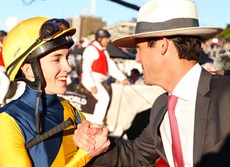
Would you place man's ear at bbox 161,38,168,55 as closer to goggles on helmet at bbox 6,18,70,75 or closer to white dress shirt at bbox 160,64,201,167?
white dress shirt at bbox 160,64,201,167

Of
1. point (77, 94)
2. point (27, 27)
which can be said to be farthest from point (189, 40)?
point (77, 94)

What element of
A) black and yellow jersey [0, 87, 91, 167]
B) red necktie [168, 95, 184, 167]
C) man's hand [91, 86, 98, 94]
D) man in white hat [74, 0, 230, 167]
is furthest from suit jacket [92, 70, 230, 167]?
man's hand [91, 86, 98, 94]

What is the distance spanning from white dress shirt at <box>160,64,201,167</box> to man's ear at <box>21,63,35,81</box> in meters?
0.88

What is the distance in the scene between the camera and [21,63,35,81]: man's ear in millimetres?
2519

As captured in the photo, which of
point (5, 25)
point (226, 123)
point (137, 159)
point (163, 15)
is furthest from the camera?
point (5, 25)

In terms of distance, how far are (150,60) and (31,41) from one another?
74 cm

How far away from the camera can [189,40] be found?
7.97ft

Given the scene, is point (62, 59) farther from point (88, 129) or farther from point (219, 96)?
point (219, 96)

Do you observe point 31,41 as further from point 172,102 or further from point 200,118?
point 200,118

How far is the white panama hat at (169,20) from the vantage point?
2.35 meters

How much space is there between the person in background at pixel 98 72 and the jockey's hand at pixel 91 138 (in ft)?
17.3

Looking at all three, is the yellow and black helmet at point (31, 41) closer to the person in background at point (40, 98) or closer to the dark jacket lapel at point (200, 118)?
the person in background at point (40, 98)

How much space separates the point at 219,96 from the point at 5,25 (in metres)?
6.05

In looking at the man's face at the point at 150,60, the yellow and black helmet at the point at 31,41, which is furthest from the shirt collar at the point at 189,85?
the yellow and black helmet at the point at 31,41
